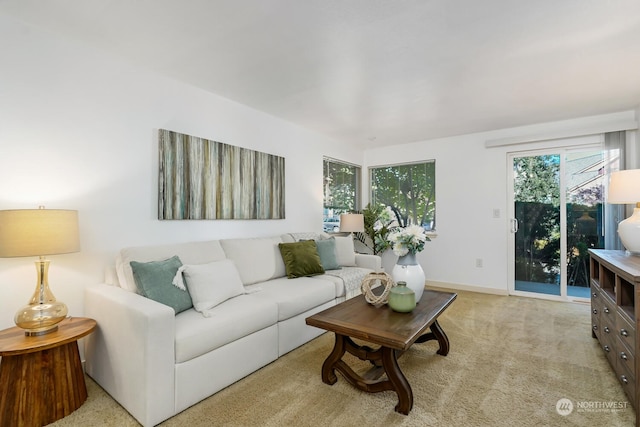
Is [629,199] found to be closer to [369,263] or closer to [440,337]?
[440,337]

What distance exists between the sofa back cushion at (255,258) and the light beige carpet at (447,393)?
80 centimetres

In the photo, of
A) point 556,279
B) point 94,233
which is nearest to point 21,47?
point 94,233

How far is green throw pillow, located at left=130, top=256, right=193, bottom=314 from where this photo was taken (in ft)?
6.44

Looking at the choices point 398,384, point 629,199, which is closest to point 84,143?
point 398,384

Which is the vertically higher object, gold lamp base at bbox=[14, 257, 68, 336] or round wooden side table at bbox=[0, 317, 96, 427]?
gold lamp base at bbox=[14, 257, 68, 336]

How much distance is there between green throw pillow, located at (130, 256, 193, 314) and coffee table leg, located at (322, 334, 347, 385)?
3.36 ft

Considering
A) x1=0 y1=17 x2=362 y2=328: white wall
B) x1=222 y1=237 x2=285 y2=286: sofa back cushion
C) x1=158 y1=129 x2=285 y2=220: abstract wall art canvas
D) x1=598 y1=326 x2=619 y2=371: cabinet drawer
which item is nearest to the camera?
x1=0 y1=17 x2=362 y2=328: white wall

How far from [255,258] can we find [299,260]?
0.46 m

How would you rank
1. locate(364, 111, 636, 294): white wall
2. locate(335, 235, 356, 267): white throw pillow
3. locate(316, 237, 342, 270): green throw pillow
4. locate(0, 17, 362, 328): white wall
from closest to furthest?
1. locate(0, 17, 362, 328): white wall
2. locate(316, 237, 342, 270): green throw pillow
3. locate(335, 235, 356, 267): white throw pillow
4. locate(364, 111, 636, 294): white wall

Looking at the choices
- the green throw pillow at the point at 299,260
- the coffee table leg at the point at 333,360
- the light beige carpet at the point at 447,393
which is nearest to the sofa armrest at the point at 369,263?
the green throw pillow at the point at 299,260

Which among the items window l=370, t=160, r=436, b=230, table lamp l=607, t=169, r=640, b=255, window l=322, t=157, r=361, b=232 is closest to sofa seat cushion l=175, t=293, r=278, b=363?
window l=322, t=157, r=361, b=232

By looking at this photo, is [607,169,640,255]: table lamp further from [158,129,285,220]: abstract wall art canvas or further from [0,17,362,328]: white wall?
[0,17,362,328]: white wall

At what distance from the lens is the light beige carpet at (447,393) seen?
5.47 ft

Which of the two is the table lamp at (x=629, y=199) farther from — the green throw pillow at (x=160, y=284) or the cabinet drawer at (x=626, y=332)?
the green throw pillow at (x=160, y=284)
